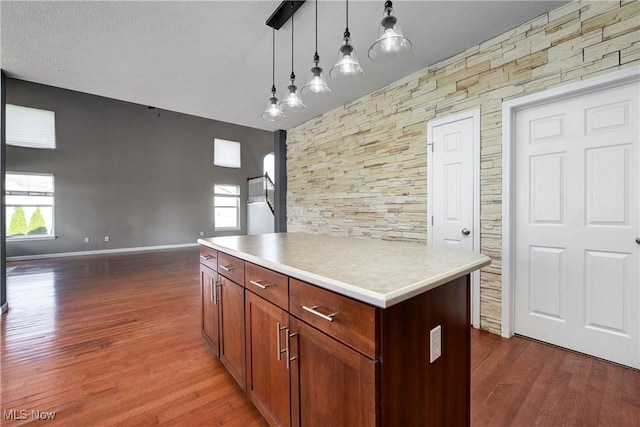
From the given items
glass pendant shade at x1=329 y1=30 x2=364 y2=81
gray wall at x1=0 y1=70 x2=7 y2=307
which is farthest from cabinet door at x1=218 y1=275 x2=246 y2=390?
gray wall at x1=0 y1=70 x2=7 y2=307

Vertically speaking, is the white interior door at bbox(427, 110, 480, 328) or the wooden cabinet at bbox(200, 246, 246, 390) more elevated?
the white interior door at bbox(427, 110, 480, 328)

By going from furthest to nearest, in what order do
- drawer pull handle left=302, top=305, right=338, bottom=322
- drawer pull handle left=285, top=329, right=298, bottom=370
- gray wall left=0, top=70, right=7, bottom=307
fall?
1. gray wall left=0, top=70, right=7, bottom=307
2. drawer pull handle left=285, top=329, right=298, bottom=370
3. drawer pull handle left=302, top=305, right=338, bottom=322

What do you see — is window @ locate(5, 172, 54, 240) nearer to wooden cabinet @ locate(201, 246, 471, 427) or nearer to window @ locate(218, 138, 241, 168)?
window @ locate(218, 138, 241, 168)

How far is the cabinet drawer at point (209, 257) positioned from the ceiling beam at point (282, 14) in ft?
6.15

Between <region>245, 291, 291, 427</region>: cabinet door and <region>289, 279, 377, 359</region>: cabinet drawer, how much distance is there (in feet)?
0.47

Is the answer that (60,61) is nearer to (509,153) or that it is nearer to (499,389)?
(509,153)

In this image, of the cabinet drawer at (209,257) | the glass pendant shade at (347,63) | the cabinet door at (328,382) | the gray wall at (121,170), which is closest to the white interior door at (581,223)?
the glass pendant shade at (347,63)

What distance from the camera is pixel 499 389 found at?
1.71 meters

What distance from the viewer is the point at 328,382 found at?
980 mm

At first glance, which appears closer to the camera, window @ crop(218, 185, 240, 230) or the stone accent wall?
the stone accent wall

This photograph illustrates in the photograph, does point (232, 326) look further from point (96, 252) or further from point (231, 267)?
point (96, 252)

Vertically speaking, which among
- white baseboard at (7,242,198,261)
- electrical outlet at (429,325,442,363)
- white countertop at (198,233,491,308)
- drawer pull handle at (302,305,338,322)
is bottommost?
white baseboard at (7,242,198,261)

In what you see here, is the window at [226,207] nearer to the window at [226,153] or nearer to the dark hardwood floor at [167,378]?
the window at [226,153]

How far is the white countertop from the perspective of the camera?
32.9 inches
